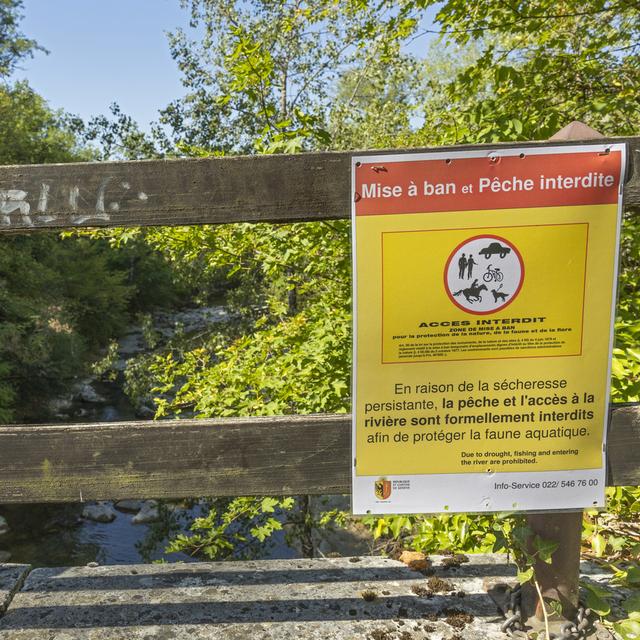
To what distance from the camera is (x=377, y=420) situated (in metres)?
1.57

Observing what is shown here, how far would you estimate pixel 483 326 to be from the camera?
1518 mm

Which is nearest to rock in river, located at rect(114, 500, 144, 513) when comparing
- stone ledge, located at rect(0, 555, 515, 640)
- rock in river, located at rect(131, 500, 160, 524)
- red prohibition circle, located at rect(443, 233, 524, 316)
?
rock in river, located at rect(131, 500, 160, 524)

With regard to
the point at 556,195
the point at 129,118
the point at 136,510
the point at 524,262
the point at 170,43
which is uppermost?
the point at 170,43

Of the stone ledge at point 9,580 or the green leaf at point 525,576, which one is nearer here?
the green leaf at point 525,576

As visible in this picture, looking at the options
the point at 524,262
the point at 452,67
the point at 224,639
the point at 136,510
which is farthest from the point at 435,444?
the point at 452,67

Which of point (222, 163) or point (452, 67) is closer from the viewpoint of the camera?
point (222, 163)

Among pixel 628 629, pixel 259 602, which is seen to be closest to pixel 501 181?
pixel 628 629

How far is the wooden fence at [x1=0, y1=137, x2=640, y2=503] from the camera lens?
1.53 m

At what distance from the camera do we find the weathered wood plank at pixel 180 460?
5.28 feet

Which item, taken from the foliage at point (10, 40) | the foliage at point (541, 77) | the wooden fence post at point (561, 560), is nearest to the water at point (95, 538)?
the foliage at point (541, 77)

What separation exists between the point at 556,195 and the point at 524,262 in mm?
182

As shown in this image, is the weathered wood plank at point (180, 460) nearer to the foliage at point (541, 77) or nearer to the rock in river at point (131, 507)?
the foliage at point (541, 77)

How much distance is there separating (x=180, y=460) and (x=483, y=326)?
0.90m

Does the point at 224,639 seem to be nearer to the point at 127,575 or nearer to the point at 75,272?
the point at 127,575
